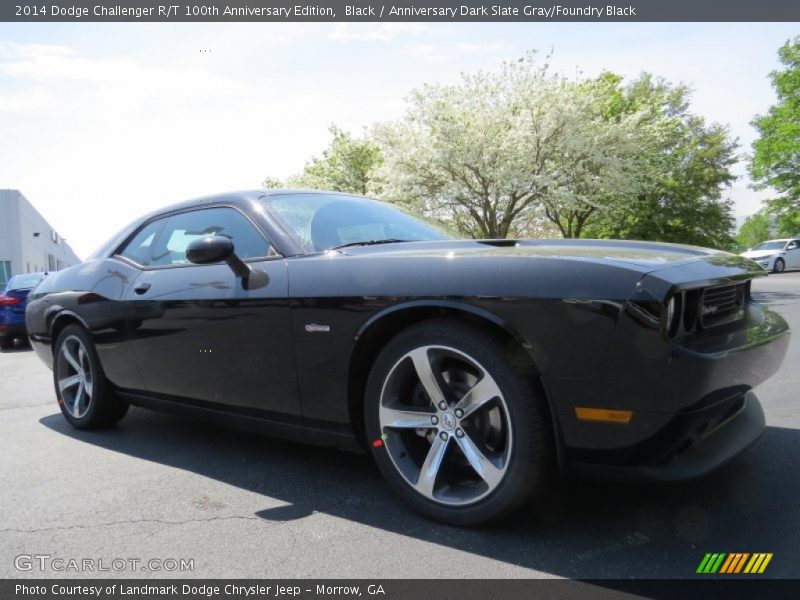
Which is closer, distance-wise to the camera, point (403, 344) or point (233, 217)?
point (403, 344)

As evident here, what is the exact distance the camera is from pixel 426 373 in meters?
2.26

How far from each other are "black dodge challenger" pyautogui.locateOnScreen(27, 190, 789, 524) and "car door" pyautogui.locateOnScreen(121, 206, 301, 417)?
1cm

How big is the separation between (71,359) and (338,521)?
2.65m

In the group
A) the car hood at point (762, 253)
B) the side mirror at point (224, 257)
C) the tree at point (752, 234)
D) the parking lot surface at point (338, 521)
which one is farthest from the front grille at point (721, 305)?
the tree at point (752, 234)

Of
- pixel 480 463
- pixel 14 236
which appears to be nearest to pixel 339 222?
pixel 480 463

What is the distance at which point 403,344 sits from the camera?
7.57 ft

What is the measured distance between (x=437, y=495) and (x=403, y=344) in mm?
598

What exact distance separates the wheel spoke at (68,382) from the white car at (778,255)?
84.3ft

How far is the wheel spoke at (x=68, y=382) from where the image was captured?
13.2 ft

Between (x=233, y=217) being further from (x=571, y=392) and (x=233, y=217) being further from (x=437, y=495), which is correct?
(x=571, y=392)

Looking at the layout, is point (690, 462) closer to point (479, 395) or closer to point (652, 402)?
point (652, 402)

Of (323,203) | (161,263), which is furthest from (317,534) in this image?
(161,263)

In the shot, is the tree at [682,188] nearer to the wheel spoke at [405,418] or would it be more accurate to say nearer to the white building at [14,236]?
the wheel spoke at [405,418]

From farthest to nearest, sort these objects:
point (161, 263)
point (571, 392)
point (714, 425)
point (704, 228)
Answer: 1. point (704, 228)
2. point (161, 263)
3. point (714, 425)
4. point (571, 392)
